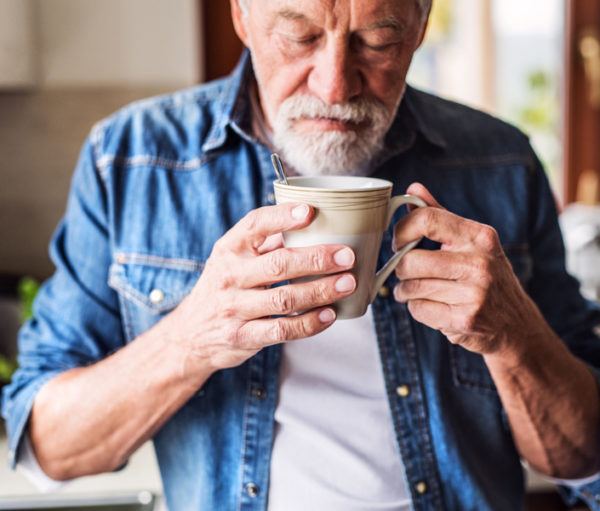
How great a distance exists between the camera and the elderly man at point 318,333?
79cm

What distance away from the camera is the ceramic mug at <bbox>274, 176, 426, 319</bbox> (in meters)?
0.61

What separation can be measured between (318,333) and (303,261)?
0.61ft

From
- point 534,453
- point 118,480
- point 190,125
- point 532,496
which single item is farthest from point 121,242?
point 532,496

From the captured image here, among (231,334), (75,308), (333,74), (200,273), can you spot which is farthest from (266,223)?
(75,308)

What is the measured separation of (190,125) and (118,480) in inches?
25.9

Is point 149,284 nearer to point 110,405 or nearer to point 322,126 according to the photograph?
point 110,405

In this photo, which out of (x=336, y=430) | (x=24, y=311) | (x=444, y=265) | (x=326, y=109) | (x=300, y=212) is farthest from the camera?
(x=24, y=311)

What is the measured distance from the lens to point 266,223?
25.4 inches

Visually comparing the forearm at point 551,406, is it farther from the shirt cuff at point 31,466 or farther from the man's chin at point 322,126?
the shirt cuff at point 31,466

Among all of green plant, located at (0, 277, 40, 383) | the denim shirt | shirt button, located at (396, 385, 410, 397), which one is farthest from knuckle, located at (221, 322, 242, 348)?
green plant, located at (0, 277, 40, 383)

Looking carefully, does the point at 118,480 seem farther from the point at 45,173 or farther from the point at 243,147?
the point at 45,173

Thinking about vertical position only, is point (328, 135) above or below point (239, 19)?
below

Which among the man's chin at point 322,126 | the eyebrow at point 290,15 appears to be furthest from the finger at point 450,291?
the eyebrow at point 290,15

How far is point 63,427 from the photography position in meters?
0.92
